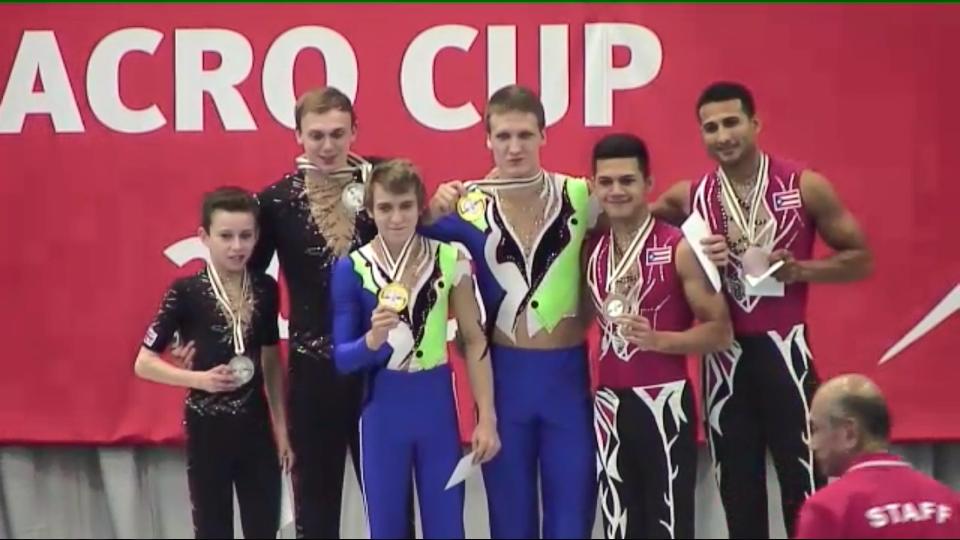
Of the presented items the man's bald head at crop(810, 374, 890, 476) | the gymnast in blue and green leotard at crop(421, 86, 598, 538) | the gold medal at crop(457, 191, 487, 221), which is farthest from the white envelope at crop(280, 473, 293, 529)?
the man's bald head at crop(810, 374, 890, 476)

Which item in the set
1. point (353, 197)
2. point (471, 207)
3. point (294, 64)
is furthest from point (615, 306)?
point (294, 64)

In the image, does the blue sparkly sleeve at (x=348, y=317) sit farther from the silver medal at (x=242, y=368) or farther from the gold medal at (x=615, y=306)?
the gold medal at (x=615, y=306)

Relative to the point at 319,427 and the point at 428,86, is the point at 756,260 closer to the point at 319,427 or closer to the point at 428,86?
the point at 319,427

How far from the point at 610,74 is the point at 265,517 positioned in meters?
1.84

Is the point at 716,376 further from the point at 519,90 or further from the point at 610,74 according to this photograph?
the point at 610,74

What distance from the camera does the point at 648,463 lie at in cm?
373

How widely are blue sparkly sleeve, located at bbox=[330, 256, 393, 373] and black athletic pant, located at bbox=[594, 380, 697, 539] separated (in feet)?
2.10

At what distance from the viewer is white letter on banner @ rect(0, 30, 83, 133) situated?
472cm

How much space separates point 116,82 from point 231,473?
1.54m

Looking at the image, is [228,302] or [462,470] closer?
[462,470]

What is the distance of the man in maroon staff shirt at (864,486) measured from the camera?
8.99ft

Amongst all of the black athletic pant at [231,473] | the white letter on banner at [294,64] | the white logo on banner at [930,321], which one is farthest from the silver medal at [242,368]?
the white logo on banner at [930,321]

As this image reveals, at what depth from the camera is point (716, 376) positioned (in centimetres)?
385

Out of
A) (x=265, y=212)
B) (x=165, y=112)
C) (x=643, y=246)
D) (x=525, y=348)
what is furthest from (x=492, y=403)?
(x=165, y=112)
